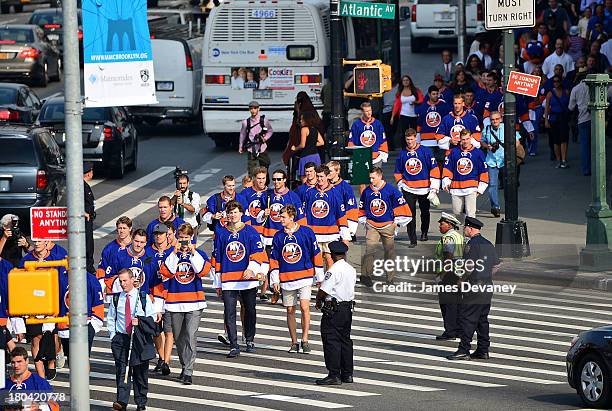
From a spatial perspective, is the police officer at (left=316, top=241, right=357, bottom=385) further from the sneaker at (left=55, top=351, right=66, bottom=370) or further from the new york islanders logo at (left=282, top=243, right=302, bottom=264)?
the sneaker at (left=55, top=351, right=66, bottom=370)

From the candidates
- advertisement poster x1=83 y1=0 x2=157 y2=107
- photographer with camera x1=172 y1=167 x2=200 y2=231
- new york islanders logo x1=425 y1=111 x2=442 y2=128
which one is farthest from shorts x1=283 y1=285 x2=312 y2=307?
new york islanders logo x1=425 y1=111 x2=442 y2=128

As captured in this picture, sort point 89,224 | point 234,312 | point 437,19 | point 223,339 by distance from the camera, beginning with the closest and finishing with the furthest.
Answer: point 234,312 < point 223,339 < point 89,224 < point 437,19

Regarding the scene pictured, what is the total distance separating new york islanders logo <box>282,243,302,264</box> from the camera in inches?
707

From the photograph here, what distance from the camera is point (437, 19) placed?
4738 centimetres

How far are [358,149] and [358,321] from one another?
132 inches

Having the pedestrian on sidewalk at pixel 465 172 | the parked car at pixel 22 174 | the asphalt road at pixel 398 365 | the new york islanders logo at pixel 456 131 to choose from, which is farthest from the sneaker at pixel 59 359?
the new york islanders logo at pixel 456 131

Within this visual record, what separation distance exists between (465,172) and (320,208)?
3.83m

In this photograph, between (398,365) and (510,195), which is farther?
(510,195)

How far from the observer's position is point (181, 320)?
16.8m

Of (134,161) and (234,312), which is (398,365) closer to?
(234,312)

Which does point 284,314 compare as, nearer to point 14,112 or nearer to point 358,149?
point 358,149

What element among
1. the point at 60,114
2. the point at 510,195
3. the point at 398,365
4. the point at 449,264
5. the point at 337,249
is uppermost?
the point at 60,114

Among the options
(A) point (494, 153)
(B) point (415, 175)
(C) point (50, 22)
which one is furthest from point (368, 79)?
(C) point (50, 22)

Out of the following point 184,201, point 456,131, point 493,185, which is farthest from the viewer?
point 493,185
